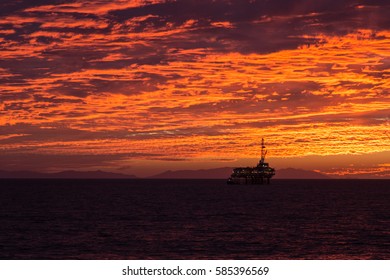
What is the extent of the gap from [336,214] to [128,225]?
38.5 metres

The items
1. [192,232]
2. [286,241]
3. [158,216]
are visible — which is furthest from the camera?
[158,216]

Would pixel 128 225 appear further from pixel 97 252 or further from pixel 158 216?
pixel 97 252

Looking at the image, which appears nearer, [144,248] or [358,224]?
[144,248]

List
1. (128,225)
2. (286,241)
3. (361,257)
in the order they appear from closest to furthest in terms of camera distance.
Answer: (361,257) → (286,241) → (128,225)

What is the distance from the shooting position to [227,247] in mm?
58438

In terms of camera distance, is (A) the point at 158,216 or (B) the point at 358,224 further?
(A) the point at 158,216

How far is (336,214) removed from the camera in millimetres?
102875
